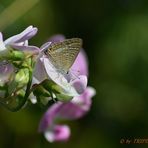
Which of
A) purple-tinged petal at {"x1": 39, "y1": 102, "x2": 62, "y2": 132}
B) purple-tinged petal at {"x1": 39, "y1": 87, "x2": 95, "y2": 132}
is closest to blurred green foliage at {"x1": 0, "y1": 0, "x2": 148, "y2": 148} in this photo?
purple-tinged petal at {"x1": 39, "y1": 87, "x2": 95, "y2": 132}

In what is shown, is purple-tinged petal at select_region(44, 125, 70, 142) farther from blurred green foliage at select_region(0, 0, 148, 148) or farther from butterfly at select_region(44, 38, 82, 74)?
blurred green foliage at select_region(0, 0, 148, 148)

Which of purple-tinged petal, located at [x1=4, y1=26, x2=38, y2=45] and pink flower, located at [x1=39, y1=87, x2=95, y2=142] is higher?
purple-tinged petal, located at [x1=4, y1=26, x2=38, y2=45]

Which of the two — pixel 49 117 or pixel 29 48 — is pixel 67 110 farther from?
pixel 29 48

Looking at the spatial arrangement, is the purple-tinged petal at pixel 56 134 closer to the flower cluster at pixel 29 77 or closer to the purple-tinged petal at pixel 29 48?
the flower cluster at pixel 29 77

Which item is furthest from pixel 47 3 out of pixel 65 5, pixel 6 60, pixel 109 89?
pixel 6 60

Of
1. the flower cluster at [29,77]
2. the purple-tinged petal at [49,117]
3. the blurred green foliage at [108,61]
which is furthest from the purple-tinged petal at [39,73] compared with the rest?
the blurred green foliage at [108,61]
